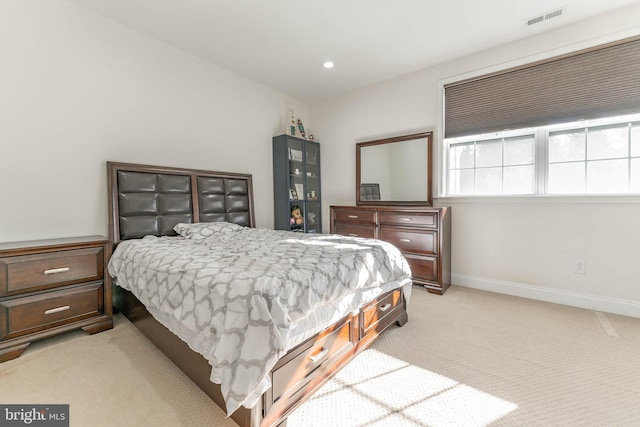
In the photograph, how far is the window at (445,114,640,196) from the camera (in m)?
2.48

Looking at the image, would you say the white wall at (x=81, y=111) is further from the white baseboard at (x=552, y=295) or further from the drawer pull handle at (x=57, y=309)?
the white baseboard at (x=552, y=295)

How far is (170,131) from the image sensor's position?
297cm

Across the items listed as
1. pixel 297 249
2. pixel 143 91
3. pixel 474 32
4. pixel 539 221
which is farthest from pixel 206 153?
pixel 539 221

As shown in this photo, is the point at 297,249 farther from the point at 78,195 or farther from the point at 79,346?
the point at 78,195

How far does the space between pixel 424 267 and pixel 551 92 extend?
2156mm

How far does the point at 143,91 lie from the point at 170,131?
1.41 feet

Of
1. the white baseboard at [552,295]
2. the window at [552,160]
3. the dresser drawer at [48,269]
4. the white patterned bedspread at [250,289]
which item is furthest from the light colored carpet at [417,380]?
the window at [552,160]

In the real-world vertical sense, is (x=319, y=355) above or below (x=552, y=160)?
below

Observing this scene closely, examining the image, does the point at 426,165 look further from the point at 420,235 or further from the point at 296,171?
the point at 296,171

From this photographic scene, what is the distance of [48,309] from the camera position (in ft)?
6.23

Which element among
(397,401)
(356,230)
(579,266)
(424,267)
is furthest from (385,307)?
(579,266)

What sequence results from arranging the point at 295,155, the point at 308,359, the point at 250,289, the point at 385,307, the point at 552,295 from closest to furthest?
the point at 250,289 → the point at 308,359 → the point at 385,307 → the point at 552,295 → the point at 295,155

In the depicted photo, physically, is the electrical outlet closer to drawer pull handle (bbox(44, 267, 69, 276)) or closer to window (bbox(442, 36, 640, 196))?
window (bbox(442, 36, 640, 196))

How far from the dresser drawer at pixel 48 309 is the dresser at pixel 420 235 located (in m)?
→ 2.74
